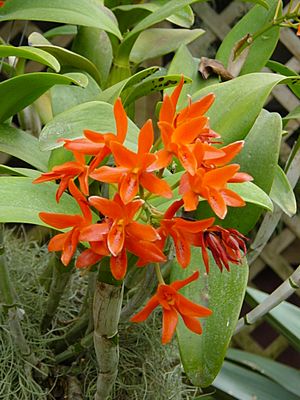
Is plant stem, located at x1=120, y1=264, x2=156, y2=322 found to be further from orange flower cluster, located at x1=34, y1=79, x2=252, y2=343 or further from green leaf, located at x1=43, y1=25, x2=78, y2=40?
green leaf, located at x1=43, y1=25, x2=78, y2=40

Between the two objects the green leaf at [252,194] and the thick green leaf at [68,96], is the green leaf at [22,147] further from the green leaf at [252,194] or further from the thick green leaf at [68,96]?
the green leaf at [252,194]

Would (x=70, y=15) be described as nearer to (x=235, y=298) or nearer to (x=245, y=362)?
(x=235, y=298)

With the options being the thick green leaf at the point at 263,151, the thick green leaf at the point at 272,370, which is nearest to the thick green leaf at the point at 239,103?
the thick green leaf at the point at 263,151

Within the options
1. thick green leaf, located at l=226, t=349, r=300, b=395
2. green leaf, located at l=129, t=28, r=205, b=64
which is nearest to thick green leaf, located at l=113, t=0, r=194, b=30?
green leaf, located at l=129, t=28, r=205, b=64

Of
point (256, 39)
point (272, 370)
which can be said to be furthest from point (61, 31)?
point (272, 370)

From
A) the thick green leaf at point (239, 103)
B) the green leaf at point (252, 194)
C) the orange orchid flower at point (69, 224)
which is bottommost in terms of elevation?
the orange orchid flower at point (69, 224)

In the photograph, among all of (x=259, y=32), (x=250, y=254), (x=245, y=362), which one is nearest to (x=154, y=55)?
(x=259, y=32)

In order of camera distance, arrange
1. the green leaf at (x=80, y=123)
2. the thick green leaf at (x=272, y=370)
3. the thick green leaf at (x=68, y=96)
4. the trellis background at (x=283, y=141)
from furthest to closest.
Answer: the trellis background at (x=283, y=141) < the thick green leaf at (x=272, y=370) < the thick green leaf at (x=68, y=96) < the green leaf at (x=80, y=123)
